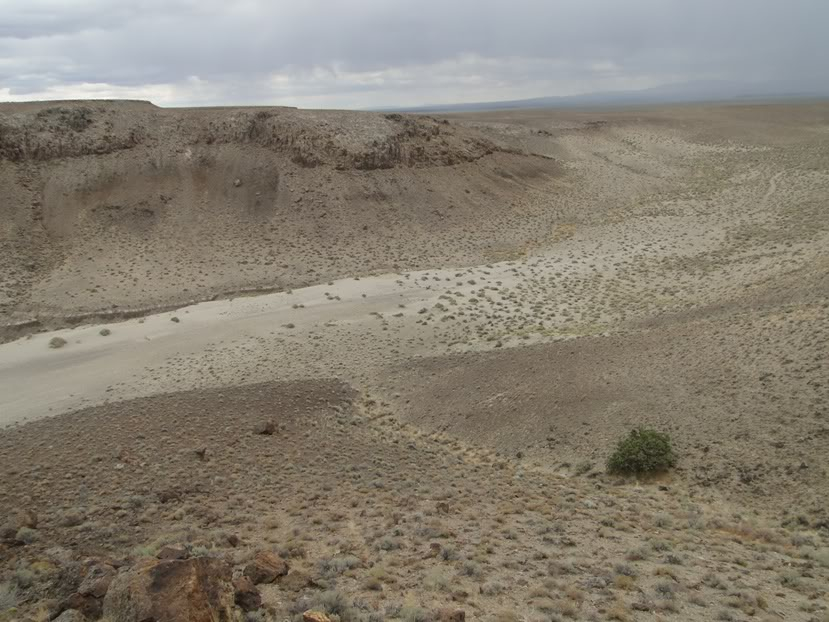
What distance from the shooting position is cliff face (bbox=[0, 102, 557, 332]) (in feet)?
78.1

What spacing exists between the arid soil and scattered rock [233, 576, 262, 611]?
0.04 m

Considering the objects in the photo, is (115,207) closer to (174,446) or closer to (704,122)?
(174,446)

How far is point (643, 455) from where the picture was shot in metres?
10.2

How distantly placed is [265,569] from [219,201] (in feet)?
80.4

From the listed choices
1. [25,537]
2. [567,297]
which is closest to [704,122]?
[567,297]

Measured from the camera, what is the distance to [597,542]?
26.2ft

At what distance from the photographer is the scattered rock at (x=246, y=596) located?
20.2 ft

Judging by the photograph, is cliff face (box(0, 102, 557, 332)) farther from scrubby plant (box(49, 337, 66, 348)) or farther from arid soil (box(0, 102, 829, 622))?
scrubby plant (box(49, 337, 66, 348))

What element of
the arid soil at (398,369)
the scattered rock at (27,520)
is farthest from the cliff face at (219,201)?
the scattered rock at (27,520)

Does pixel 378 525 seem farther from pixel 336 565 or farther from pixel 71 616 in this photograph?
pixel 71 616

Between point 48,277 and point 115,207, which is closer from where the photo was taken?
point 48,277

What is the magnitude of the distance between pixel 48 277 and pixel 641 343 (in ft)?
70.1

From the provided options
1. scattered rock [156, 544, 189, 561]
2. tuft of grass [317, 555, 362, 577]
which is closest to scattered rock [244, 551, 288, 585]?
tuft of grass [317, 555, 362, 577]

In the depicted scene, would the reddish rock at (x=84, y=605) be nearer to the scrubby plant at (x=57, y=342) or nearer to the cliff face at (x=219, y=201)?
the scrubby plant at (x=57, y=342)
